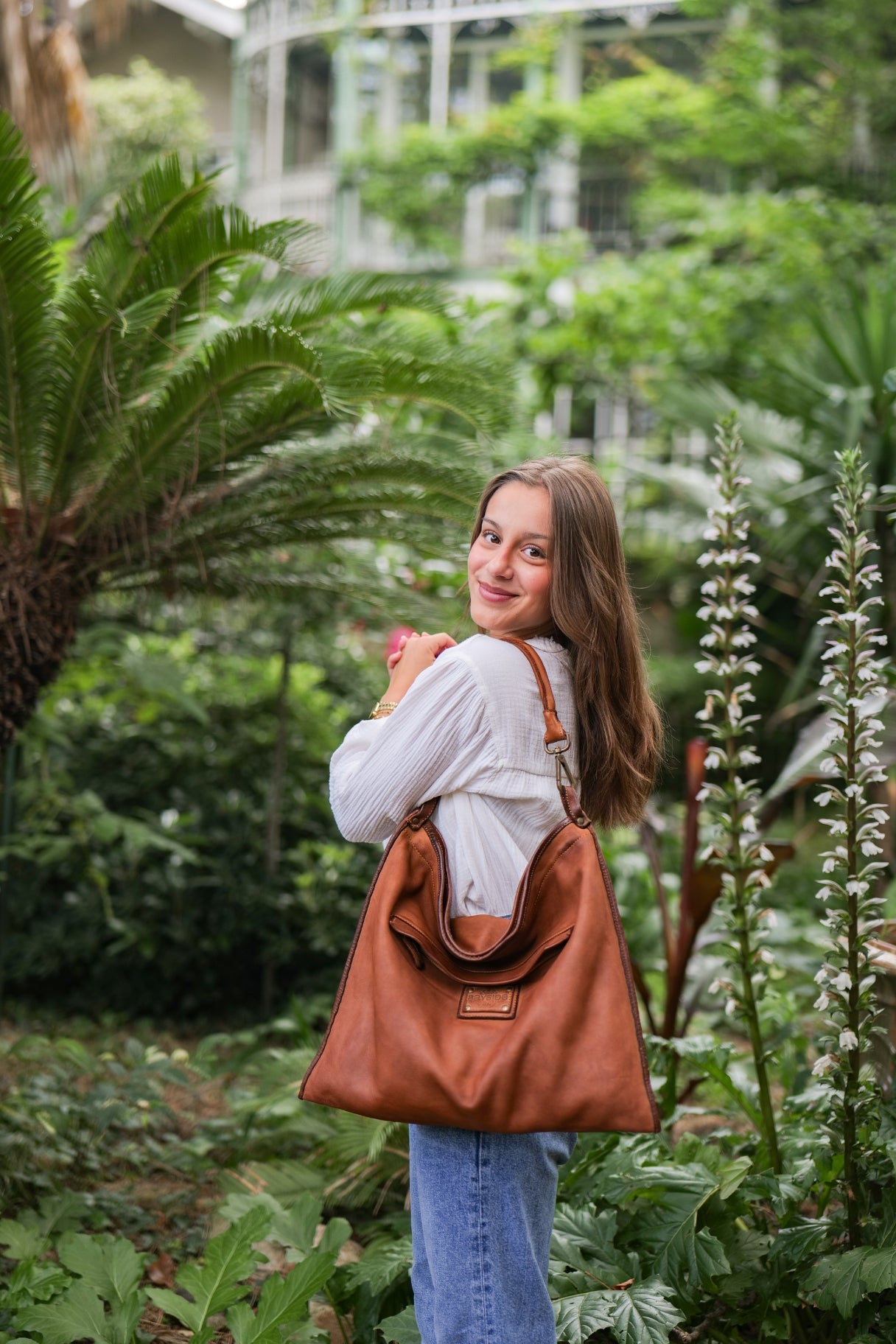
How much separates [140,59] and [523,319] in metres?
10.8

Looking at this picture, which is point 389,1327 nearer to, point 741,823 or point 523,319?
point 741,823

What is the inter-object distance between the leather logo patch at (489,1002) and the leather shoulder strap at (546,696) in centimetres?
35

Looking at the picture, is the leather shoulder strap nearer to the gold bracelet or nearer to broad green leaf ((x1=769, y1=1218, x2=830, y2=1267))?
the gold bracelet

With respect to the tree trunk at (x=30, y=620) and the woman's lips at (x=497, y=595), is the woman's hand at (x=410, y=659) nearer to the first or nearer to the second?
the woman's lips at (x=497, y=595)

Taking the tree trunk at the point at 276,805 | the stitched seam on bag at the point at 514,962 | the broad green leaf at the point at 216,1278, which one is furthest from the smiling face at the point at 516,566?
the tree trunk at the point at 276,805

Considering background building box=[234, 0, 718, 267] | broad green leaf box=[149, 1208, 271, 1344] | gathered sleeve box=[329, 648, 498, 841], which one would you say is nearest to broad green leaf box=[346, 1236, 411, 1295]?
broad green leaf box=[149, 1208, 271, 1344]

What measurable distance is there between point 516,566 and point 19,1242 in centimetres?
189

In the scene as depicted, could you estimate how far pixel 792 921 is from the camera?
5.98 m

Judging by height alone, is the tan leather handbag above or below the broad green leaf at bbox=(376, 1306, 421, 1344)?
above

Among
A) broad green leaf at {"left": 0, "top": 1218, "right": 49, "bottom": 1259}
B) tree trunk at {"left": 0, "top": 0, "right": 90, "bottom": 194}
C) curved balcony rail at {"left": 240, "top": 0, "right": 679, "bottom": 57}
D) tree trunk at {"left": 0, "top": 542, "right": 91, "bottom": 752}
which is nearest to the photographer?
broad green leaf at {"left": 0, "top": 1218, "right": 49, "bottom": 1259}

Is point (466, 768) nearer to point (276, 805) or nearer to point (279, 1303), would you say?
point (279, 1303)

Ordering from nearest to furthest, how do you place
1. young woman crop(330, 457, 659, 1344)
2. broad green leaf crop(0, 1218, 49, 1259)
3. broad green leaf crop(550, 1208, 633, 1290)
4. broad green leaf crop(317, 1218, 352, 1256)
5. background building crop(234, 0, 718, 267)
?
young woman crop(330, 457, 659, 1344) < broad green leaf crop(550, 1208, 633, 1290) < broad green leaf crop(317, 1218, 352, 1256) < broad green leaf crop(0, 1218, 49, 1259) < background building crop(234, 0, 718, 267)

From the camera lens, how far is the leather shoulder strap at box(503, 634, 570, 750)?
1.75 metres

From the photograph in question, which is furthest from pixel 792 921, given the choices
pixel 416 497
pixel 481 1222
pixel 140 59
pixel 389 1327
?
pixel 140 59
